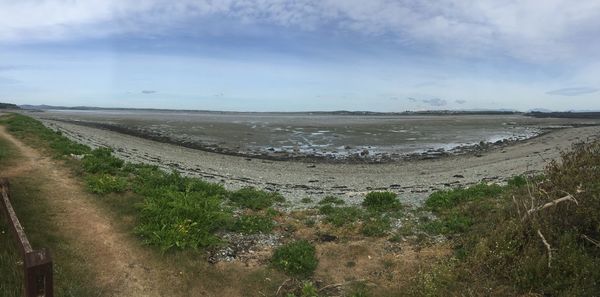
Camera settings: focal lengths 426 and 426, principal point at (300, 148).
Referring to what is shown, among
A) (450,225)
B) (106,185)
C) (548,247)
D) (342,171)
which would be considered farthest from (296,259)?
(342,171)

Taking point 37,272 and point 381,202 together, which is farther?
point 381,202

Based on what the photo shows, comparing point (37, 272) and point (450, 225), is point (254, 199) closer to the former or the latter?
point (450, 225)

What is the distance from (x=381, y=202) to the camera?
41.1 feet

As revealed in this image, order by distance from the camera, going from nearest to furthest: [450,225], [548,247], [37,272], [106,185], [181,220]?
[37,272], [548,247], [181,220], [450,225], [106,185]

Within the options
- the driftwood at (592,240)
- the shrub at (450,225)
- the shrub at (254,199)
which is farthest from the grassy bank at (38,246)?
the driftwood at (592,240)

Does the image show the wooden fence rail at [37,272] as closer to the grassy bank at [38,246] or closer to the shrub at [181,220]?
the grassy bank at [38,246]

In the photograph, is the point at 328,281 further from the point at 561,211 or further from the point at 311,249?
the point at 561,211

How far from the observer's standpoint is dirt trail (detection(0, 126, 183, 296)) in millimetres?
7207

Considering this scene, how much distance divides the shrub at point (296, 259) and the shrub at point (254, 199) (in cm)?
375

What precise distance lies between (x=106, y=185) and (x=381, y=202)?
780cm

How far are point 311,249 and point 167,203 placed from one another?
12.9 feet

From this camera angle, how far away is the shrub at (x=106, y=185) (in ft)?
38.0

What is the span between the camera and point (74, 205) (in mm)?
10352

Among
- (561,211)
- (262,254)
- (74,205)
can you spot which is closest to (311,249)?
(262,254)
